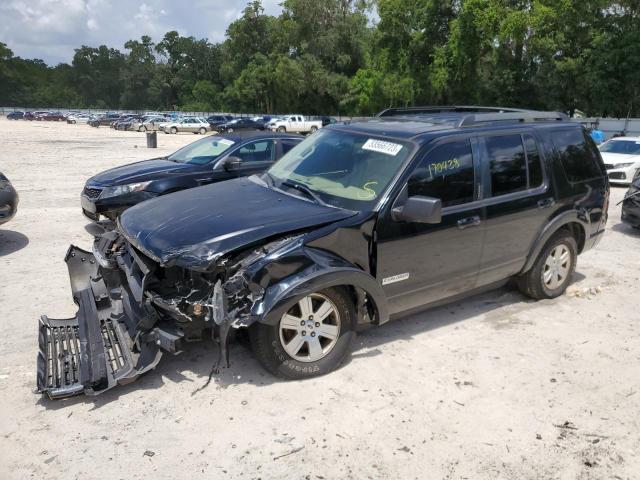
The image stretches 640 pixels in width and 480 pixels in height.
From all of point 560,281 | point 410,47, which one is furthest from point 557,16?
A: point 560,281

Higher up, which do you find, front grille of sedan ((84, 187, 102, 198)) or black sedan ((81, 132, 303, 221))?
black sedan ((81, 132, 303, 221))

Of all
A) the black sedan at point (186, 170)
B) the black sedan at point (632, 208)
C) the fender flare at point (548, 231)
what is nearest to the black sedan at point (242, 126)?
the black sedan at point (186, 170)

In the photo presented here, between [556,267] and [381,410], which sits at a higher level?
[556,267]

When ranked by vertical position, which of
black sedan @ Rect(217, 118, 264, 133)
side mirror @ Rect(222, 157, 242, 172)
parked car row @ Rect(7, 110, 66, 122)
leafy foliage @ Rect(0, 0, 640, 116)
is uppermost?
leafy foliage @ Rect(0, 0, 640, 116)

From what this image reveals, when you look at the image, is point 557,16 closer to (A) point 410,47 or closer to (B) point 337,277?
(A) point 410,47

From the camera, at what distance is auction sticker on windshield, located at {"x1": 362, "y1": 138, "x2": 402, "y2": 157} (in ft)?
14.2

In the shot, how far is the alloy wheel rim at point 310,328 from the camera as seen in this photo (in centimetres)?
373

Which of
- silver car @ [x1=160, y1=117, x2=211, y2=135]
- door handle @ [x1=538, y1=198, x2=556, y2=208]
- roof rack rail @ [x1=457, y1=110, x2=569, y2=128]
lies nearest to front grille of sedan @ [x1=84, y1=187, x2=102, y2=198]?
roof rack rail @ [x1=457, y1=110, x2=569, y2=128]

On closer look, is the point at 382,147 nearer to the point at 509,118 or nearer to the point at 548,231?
the point at 509,118

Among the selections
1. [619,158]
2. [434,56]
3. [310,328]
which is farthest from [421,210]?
[434,56]

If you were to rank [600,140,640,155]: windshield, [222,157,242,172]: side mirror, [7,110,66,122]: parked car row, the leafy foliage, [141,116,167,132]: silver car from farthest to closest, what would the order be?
[7,110,66,122]: parked car row, [141,116,167,132]: silver car, the leafy foliage, [600,140,640,155]: windshield, [222,157,242,172]: side mirror

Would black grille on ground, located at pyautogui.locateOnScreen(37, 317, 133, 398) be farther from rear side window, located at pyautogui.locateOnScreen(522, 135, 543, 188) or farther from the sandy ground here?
rear side window, located at pyautogui.locateOnScreen(522, 135, 543, 188)

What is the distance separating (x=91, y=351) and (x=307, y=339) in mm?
1513

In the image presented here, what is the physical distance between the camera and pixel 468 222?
14.8ft
